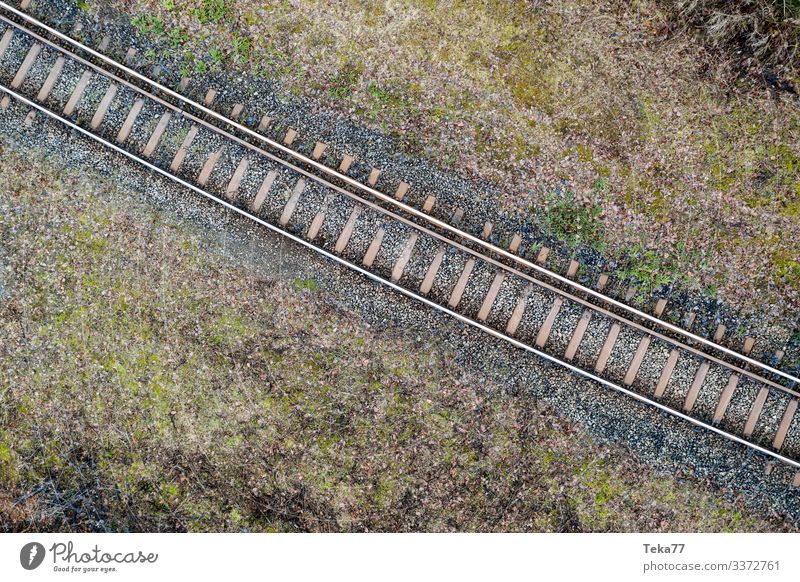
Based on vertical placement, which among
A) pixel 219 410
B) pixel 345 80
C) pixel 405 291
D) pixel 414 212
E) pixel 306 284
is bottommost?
pixel 219 410

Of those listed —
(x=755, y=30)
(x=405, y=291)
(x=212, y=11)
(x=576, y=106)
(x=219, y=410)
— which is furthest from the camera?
(x=219, y=410)

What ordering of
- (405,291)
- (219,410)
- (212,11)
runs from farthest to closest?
1. (219,410)
2. (212,11)
3. (405,291)

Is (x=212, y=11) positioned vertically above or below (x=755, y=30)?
below

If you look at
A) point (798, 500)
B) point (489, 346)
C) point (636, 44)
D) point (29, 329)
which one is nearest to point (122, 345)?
point (29, 329)

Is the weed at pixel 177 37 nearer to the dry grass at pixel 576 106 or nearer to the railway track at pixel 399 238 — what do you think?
the dry grass at pixel 576 106

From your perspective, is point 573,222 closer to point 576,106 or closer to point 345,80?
point 576,106

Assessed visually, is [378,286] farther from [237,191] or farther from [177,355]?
[177,355]

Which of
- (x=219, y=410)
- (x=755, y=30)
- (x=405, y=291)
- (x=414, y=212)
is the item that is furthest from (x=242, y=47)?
(x=755, y=30)

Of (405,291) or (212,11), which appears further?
(212,11)
